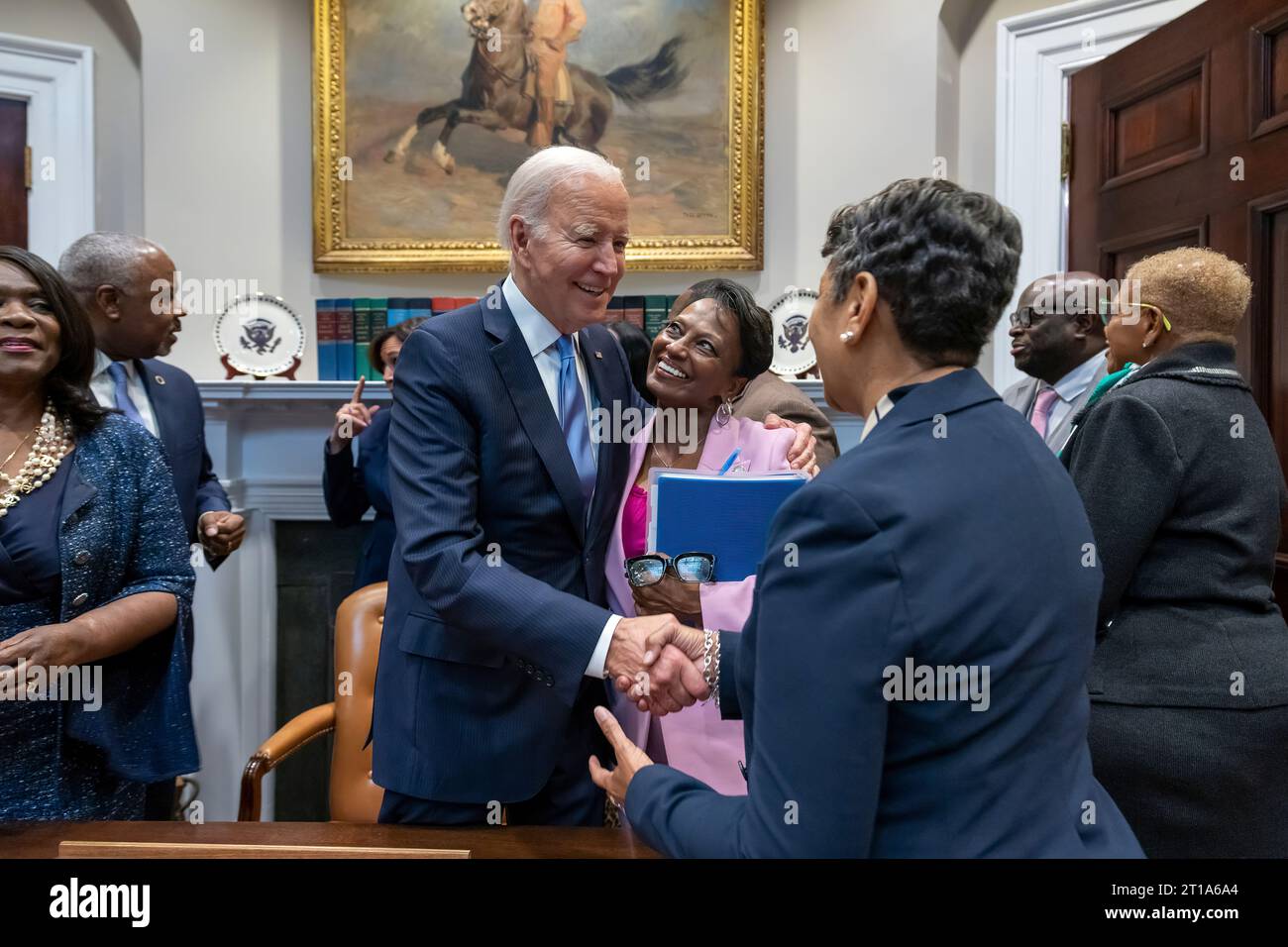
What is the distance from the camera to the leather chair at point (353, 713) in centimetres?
331

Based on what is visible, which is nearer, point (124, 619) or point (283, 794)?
point (124, 619)

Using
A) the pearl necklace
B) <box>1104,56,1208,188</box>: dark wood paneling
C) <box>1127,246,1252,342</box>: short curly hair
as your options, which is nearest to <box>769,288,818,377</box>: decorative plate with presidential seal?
<box>1104,56,1208,188</box>: dark wood paneling

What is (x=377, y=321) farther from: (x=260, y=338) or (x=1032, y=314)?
(x=1032, y=314)

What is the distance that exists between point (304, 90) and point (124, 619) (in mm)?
3996

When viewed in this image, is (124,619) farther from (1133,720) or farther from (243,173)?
(243,173)

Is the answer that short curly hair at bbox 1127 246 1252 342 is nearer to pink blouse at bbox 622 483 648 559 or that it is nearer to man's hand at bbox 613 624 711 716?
pink blouse at bbox 622 483 648 559

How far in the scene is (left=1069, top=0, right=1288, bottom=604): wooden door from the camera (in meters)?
3.08

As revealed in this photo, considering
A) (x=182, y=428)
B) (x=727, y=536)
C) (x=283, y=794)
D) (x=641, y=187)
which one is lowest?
(x=283, y=794)

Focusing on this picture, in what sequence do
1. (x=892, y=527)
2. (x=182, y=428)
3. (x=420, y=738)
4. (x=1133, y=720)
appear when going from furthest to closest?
(x=182, y=428) < (x=1133, y=720) < (x=420, y=738) < (x=892, y=527)

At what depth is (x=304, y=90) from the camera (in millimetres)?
5250

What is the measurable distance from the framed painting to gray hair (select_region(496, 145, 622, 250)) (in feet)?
10.4

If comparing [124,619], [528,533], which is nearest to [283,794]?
[124,619]

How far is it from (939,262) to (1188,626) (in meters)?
1.35

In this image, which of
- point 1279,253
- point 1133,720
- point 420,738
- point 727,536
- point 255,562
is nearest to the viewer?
point 420,738
